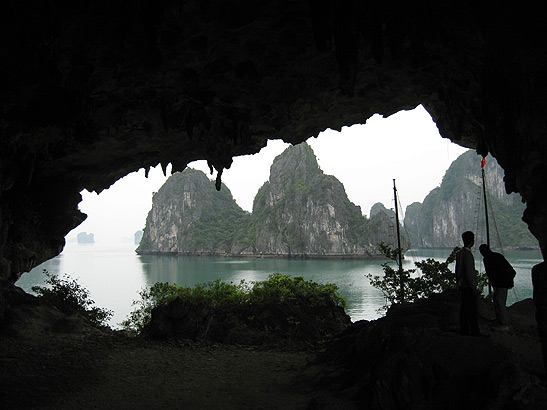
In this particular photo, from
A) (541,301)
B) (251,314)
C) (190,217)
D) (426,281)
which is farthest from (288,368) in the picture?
(190,217)

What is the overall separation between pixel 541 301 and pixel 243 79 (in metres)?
8.05

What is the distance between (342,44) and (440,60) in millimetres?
4205

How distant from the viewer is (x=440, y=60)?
27.2ft

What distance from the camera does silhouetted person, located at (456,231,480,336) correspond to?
5.23m

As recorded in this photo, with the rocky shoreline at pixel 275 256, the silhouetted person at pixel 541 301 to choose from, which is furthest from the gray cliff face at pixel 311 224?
the silhouetted person at pixel 541 301

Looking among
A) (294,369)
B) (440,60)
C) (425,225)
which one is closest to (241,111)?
(440,60)

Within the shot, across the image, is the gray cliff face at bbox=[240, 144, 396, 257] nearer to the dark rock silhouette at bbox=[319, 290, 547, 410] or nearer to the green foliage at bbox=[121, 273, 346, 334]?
the green foliage at bbox=[121, 273, 346, 334]

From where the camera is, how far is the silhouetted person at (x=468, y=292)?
5.23 m

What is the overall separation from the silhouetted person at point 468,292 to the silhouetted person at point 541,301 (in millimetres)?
786

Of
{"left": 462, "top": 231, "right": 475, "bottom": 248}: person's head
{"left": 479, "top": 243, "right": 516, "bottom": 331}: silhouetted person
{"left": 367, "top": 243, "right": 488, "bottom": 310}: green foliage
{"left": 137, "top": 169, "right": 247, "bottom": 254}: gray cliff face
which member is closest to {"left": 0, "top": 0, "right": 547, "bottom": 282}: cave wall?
{"left": 479, "top": 243, "right": 516, "bottom": 331}: silhouetted person

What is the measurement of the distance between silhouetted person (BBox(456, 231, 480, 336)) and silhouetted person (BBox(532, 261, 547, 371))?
0.79m

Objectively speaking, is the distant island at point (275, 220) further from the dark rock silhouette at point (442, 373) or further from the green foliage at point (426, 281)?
the dark rock silhouette at point (442, 373)

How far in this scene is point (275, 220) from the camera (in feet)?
331

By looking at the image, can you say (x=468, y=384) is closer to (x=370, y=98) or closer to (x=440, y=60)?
(x=440, y=60)
